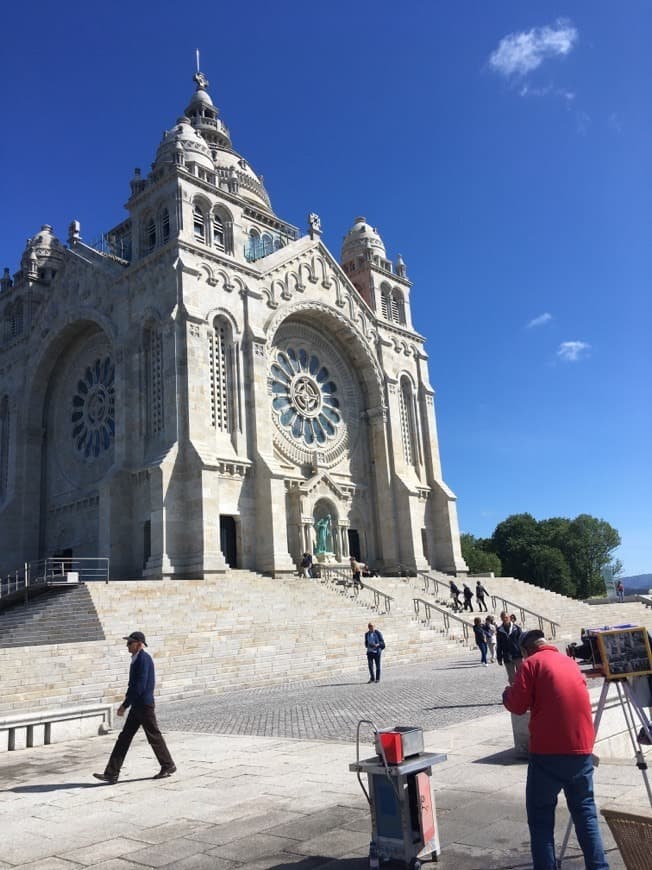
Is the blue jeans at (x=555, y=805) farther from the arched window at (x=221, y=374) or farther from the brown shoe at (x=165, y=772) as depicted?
the arched window at (x=221, y=374)

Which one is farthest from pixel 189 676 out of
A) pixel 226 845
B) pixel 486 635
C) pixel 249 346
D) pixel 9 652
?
pixel 249 346

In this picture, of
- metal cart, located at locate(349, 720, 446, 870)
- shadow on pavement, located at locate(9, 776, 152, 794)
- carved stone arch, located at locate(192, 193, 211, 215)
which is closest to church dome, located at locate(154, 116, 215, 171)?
carved stone arch, located at locate(192, 193, 211, 215)

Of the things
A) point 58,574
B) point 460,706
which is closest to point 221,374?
point 58,574

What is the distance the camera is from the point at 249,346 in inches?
1329

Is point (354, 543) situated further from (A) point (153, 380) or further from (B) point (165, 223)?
(B) point (165, 223)

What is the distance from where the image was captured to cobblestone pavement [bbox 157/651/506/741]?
1134 cm

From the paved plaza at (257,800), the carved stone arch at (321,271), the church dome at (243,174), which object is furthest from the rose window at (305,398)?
the paved plaza at (257,800)

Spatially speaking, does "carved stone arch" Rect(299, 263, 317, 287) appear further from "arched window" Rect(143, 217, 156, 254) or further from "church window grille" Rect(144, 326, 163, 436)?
"church window grille" Rect(144, 326, 163, 436)

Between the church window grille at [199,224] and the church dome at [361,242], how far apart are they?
13387mm

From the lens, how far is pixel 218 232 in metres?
35.2

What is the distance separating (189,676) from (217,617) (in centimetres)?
441

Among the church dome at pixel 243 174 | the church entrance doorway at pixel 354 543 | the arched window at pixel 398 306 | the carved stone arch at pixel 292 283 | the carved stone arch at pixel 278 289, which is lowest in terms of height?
the church entrance doorway at pixel 354 543

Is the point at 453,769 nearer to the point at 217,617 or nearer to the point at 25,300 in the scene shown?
the point at 217,617

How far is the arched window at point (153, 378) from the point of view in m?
32.1
